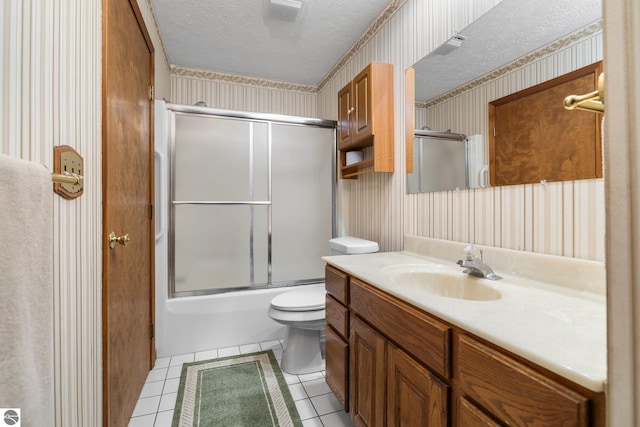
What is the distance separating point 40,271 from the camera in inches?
21.7

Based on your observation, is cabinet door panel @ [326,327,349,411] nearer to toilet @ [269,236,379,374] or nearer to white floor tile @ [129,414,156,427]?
toilet @ [269,236,379,374]

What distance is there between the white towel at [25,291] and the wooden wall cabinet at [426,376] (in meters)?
0.87

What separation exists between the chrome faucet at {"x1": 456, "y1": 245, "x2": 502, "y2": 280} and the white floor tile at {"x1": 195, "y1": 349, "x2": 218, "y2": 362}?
1.83m

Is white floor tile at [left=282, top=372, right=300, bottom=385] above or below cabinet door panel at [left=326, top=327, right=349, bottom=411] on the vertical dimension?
below

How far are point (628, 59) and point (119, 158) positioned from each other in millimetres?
1596

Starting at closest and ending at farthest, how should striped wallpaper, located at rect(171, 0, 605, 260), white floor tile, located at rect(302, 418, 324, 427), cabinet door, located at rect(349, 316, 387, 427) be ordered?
1. striped wallpaper, located at rect(171, 0, 605, 260)
2. cabinet door, located at rect(349, 316, 387, 427)
3. white floor tile, located at rect(302, 418, 324, 427)

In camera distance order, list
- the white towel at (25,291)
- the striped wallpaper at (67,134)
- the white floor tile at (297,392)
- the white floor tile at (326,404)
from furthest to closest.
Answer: the white floor tile at (297,392), the white floor tile at (326,404), the striped wallpaper at (67,134), the white towel at (25,291)

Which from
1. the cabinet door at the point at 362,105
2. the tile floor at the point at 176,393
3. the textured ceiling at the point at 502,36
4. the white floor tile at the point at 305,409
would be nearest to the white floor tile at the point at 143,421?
the tile floor at the point at 176,393

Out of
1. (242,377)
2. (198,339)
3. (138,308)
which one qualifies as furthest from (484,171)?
(198,339)

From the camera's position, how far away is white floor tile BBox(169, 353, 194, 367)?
198cm

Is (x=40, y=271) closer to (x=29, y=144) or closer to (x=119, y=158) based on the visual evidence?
(x=29, y=144)

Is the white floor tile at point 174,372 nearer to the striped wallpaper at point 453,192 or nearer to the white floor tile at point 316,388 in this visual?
the white floor tile at point 316,388

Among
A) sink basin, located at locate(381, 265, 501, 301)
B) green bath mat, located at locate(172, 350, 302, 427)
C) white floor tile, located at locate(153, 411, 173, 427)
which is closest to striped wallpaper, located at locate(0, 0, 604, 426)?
sink basin, located at locate(381, 265, 501, 301)

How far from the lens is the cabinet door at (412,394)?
2.55 feet
